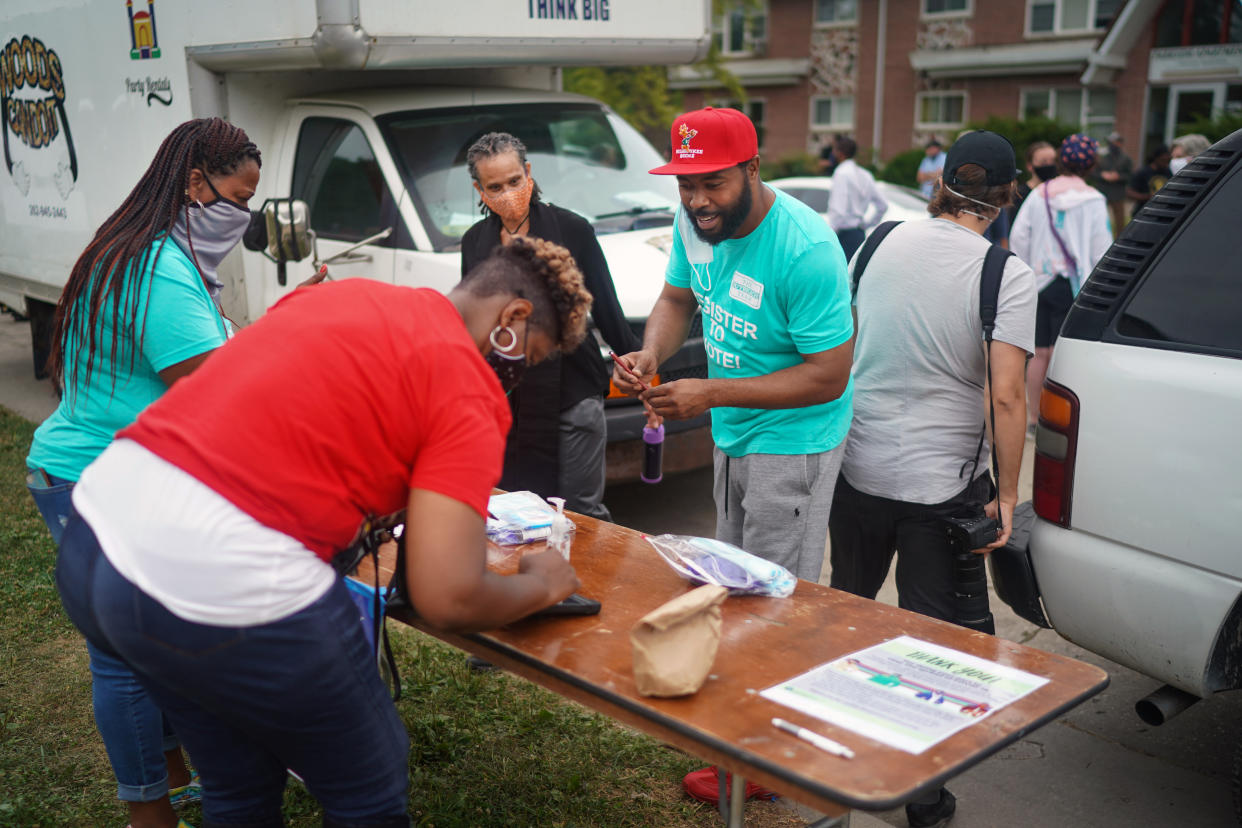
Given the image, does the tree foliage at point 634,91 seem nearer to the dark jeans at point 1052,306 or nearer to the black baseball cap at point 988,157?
the dark jeans at point 1052,306

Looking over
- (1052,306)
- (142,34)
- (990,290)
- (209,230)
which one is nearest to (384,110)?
(142,34)

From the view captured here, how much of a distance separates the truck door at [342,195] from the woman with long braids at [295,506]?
382cm

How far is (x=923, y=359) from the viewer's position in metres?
3.10

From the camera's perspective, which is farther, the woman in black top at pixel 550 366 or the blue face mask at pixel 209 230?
the woman in black top at pixel 550 366

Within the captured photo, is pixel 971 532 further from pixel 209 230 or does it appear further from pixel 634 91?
pixel 634 91

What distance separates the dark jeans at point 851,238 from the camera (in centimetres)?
942

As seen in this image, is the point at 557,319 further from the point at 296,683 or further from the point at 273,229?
the point at 273,229

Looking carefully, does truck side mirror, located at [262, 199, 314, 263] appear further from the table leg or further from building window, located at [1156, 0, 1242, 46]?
building window, located at [1156, 0, 1242, 46]

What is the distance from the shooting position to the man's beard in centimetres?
295

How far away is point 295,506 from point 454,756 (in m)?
1.96

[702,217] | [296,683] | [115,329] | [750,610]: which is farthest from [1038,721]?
[115,329]

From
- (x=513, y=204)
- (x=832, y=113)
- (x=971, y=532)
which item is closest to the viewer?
(x=971, y=532)

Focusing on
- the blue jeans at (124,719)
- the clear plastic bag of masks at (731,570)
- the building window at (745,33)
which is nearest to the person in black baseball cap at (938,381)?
the clear plastic bag of masks at (731,570)

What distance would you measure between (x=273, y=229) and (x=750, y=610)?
3.59 meters
